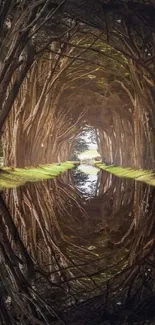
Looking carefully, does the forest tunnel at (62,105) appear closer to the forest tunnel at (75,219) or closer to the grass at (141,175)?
the forest tunnel at (75,219)

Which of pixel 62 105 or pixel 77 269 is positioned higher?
pixel 62 105

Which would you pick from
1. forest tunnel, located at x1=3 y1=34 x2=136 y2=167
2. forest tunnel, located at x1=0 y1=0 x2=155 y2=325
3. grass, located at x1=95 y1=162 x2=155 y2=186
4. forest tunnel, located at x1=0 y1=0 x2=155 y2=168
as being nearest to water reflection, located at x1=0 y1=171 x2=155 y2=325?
forest tunnel, located at x1=0 y1=0 x2=155 y2=325

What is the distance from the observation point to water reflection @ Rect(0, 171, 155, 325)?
9.88ft

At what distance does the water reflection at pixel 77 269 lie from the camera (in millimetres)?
3012

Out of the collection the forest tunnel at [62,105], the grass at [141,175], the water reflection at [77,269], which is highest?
the forest tunnel at [62,105]

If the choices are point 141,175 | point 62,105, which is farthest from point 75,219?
point 62,105

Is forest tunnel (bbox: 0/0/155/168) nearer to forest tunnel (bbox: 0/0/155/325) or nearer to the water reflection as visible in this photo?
forest tunnel (bbox: 0/0/155/325)

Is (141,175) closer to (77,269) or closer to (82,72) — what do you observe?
(82,72)

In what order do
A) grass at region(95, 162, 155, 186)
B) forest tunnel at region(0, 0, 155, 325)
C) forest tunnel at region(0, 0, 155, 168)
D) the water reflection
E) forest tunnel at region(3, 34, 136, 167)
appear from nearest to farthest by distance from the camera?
1. the water reflection
2. forest tunnel at region(0, 0, 155, 325)
3. forest tunnel at region(0, 0, 155, 168)
4. grass at region(95, 162, 155, 186)
5. forest tunnel at region(3, 34, 136, 167)

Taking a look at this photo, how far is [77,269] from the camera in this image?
4184 mm

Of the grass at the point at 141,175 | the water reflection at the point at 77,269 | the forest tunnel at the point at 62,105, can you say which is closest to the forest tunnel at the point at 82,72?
the forest tunnel at the point at 62,105

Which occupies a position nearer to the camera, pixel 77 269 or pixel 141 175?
pixel 77 269

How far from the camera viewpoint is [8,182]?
50.8ft

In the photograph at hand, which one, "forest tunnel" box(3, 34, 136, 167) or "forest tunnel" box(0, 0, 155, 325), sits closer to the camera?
"forest tunnel" box(0, 0, 155, 325)
